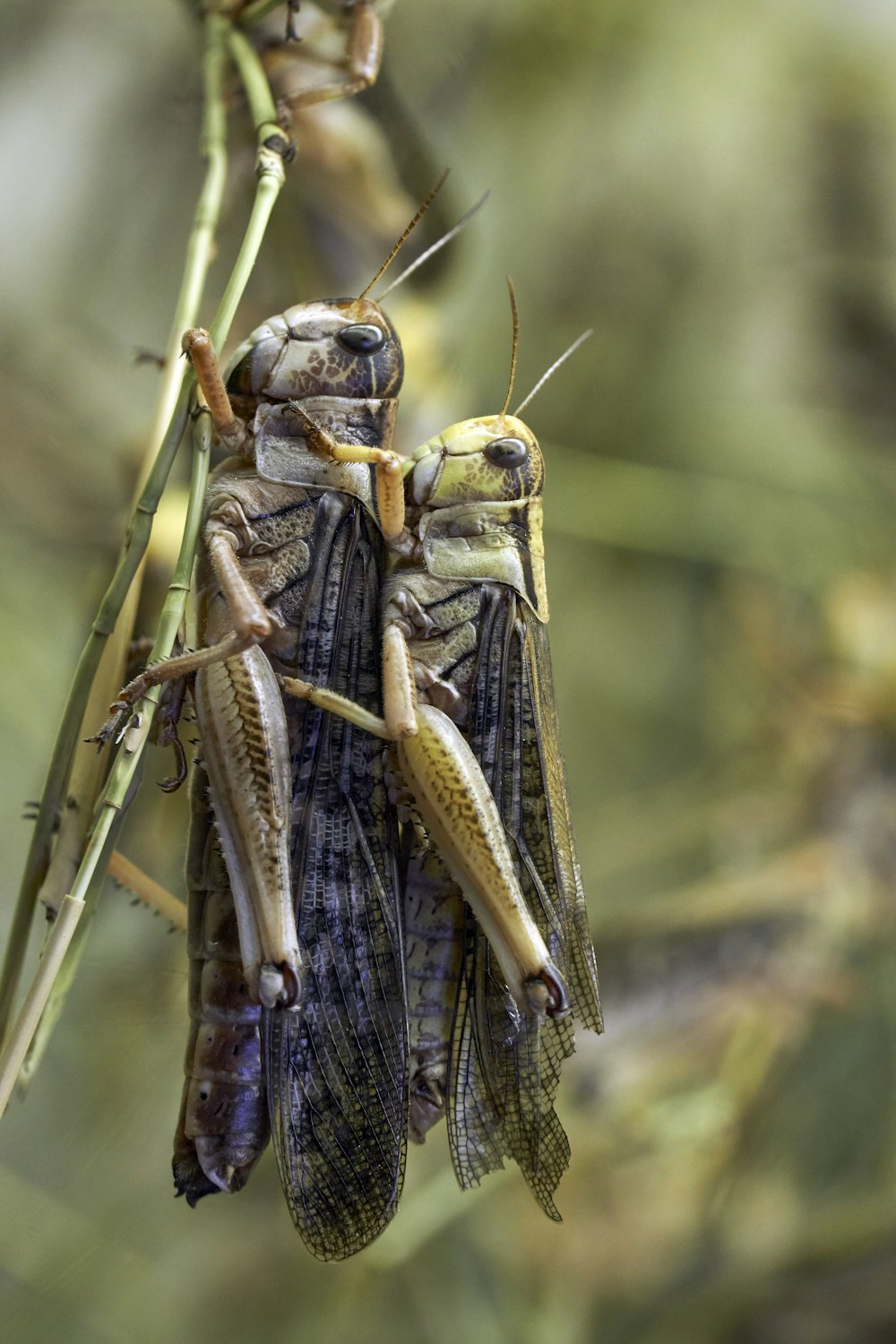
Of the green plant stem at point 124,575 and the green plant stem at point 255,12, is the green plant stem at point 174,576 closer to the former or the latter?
the green plant stem at point 124,575

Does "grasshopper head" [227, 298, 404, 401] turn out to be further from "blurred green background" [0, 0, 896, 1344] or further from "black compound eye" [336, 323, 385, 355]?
"blurred green background" [0, 0, 896, 1344]

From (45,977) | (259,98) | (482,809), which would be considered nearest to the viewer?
(45,977)

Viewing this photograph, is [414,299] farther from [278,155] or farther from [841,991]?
[841,991]

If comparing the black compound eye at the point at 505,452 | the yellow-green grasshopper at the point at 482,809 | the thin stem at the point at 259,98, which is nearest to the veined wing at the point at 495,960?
the yellow-green grasshopper at the point at 482,809

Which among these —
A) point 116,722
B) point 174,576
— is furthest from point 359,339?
point 116,722

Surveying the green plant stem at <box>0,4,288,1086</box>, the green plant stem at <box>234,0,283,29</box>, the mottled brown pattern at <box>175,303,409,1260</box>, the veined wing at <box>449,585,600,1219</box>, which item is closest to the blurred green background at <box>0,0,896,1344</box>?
the green plant stem at <box>234,0,283,29</box>

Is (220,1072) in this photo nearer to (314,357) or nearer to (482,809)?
(482,809)

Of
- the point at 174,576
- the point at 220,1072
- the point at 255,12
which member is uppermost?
the point at 255,12

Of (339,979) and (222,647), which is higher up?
(222,647)
